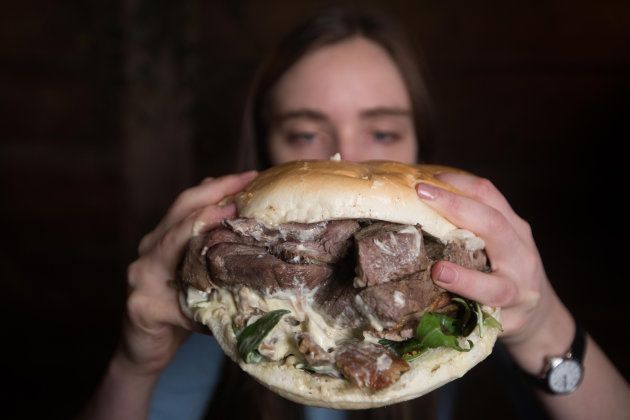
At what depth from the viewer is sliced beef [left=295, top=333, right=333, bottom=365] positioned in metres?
1.07

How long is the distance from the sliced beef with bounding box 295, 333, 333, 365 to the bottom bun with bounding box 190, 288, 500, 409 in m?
0.03

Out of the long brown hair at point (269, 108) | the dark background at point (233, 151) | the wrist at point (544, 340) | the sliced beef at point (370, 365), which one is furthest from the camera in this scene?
the dark background at point (233, 151)

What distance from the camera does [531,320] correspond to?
4.46 feet

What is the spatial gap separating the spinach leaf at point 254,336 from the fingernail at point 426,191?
348 mm

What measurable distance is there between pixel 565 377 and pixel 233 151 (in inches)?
127

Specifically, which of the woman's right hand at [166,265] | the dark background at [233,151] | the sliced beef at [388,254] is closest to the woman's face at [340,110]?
the woman's right hand at [166,265]

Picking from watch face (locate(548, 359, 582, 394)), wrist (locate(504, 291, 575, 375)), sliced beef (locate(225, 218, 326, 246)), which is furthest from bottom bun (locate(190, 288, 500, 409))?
watch face (locate(548, 359, 582, 394))

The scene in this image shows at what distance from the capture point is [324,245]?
1141 millimetres

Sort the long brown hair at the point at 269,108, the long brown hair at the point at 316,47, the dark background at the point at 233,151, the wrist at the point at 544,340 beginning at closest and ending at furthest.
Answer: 1. the wrist at the point at 544,340
2. the long brown hair at the point at 269,108
3. the long brown hair at the point at 316,47
4. the dark background at the point at 233,151

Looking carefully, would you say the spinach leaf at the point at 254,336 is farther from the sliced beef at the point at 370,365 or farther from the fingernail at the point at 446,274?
the fingernail at the point at 446,274

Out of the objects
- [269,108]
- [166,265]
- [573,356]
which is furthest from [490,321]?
[269,108]

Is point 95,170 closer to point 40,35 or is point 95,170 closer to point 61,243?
point 61,243

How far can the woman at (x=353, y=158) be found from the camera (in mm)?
1225

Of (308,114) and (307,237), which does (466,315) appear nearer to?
(307,237)
